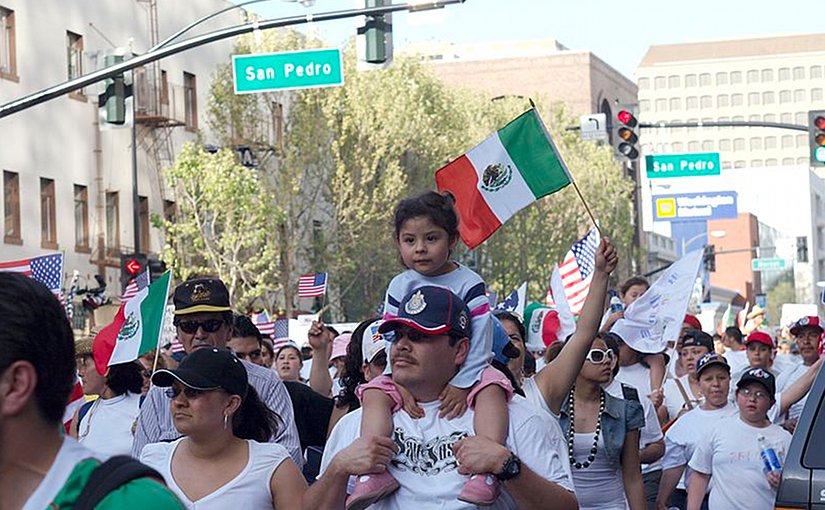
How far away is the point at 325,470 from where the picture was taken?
512 cm

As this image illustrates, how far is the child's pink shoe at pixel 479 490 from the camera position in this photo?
4844 millimetres

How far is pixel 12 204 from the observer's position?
1447 inches

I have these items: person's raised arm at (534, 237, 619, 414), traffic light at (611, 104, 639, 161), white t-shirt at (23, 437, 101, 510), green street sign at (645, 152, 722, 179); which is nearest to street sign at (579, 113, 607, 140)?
traffic light at (611, 104, 639, 161)

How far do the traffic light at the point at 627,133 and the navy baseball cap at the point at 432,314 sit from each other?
924 inches

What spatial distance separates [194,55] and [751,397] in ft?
121

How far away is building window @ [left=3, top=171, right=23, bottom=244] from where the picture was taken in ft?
119

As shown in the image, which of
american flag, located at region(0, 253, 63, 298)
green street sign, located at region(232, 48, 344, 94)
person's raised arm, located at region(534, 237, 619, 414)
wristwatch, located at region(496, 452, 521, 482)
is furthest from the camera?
green street sign, located at region(232, 48, 344, 94)

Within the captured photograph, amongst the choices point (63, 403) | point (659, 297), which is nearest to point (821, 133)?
point (659, 297)

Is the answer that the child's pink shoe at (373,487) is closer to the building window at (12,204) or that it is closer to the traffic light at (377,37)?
the traffic light at (377,37)

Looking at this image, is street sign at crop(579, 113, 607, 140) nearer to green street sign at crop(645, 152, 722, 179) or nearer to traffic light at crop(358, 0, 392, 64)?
green street sign at crop(645, 152, 722, 179)

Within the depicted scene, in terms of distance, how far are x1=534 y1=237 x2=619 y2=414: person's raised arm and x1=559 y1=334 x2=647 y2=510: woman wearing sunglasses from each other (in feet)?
5.31

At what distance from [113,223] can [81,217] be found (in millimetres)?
1345

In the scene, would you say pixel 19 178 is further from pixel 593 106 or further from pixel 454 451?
pixel 593 106

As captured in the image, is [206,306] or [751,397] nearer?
[206,306]
